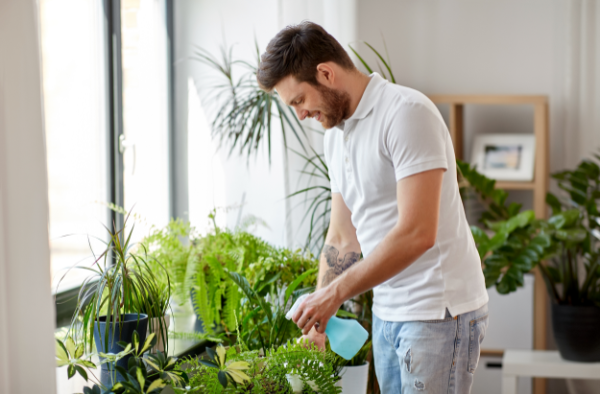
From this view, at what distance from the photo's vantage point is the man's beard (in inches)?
A: 56.1

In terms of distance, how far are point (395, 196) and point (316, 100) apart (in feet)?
1.03

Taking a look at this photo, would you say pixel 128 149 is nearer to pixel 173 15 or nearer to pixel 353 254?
pixel 173 15

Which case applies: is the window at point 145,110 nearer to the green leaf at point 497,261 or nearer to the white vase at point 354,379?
the white vase at point 354,379

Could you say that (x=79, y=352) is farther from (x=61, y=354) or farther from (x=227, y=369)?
(x=227, y=369)

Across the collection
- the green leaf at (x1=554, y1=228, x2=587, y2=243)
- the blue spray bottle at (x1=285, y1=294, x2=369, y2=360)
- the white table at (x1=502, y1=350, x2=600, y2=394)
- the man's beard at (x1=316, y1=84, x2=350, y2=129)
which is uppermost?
the man's beard at (x1=316, y1=84, x2=350, y2=129)

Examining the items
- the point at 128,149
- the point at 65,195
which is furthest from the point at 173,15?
the point at 65,195

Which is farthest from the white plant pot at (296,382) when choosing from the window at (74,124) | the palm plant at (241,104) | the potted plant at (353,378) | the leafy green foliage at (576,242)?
the leafy green foliage at (576,242)

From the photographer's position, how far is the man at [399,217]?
127cm

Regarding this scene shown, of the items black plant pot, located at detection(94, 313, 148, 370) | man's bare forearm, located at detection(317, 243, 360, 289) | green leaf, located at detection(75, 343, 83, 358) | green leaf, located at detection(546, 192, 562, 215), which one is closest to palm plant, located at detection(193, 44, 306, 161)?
man's bare forearm, located at detection(317, 243, 360, 289)

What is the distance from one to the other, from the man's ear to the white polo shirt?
0.10 meters

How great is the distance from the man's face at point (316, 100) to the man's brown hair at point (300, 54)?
17mm

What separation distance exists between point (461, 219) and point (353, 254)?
362 mm

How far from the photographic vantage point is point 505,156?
3.12 m

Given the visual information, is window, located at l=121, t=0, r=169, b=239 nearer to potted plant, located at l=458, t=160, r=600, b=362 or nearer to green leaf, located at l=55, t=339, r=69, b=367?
green leaf, located at l=55, t=339, r=69, b=367
